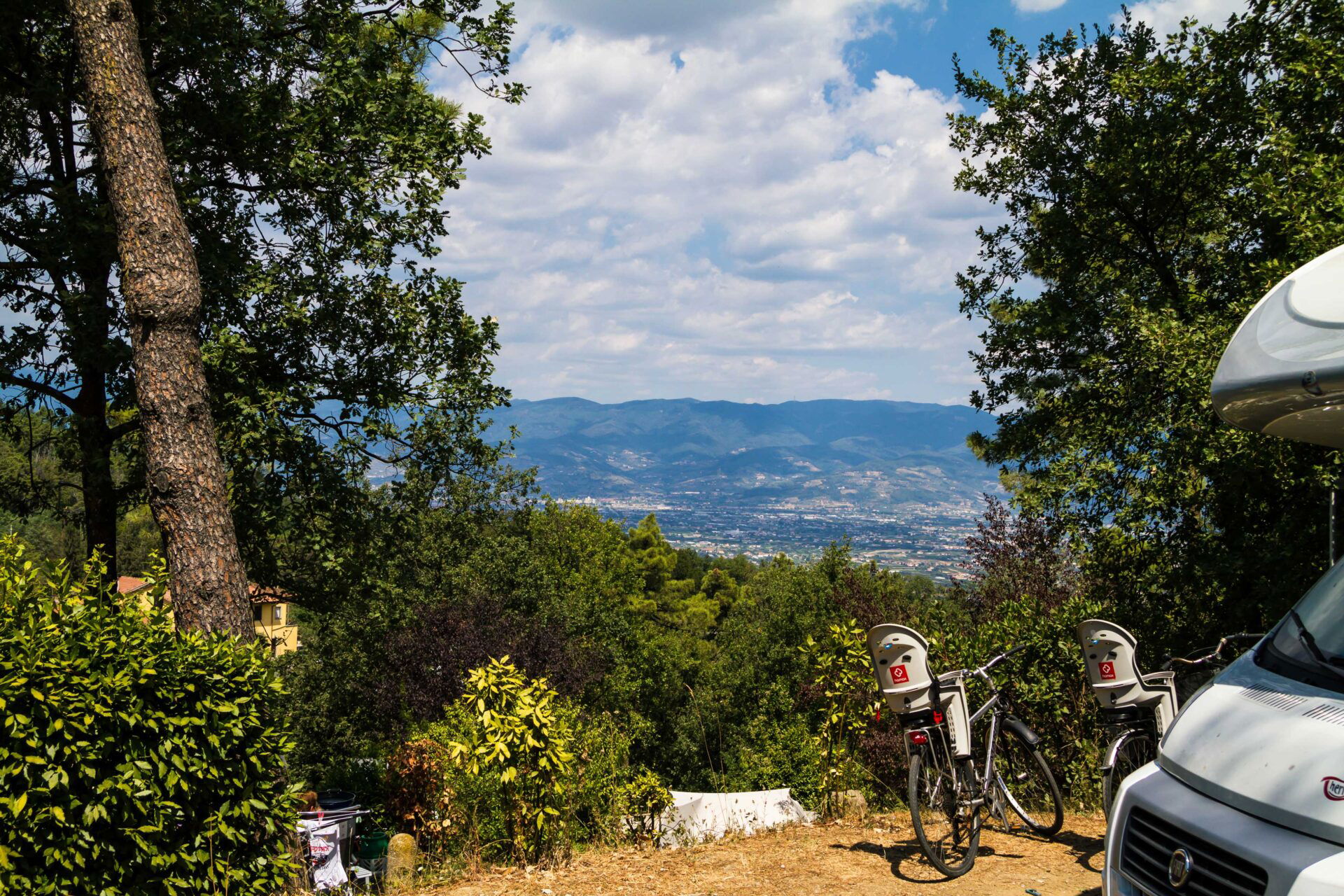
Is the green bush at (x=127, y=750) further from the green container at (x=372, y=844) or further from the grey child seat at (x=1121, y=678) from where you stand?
the green container at (x=372, y=844)

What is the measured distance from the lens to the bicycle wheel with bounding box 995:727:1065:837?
577 centimetres

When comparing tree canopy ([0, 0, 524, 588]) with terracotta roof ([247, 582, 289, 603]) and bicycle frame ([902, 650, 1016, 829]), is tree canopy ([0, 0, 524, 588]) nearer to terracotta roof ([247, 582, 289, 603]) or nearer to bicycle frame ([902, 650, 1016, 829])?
terracotta roof ([247, 582, 289, 603])

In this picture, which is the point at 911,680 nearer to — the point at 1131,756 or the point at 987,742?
the point at 987,742

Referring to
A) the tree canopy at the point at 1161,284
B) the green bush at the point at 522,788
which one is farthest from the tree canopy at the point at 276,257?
the tree canopy at the point at 1161,284

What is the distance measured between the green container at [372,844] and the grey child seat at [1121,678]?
985 centimetres

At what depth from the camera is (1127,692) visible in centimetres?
522

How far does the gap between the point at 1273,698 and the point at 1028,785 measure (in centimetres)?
473

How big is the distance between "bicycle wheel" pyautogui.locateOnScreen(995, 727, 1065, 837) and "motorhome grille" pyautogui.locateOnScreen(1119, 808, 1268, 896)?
268 cm

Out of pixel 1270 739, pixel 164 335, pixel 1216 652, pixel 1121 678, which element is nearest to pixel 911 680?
pixel 1121 678

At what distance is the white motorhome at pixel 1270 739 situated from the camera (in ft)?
8.27

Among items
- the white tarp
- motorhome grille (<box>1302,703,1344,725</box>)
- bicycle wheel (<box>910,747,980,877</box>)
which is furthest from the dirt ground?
motorhome grille (<box>1302,703,1344,725</box>)

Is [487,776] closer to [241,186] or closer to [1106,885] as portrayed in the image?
[1106,885]

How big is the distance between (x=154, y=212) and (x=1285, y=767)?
23.2 ft

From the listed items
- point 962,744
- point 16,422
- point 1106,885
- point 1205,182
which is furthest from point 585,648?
point 1106,885
